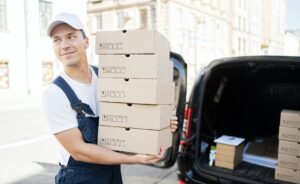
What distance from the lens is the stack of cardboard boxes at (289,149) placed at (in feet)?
Result: 10.1

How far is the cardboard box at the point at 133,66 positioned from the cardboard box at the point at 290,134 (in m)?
1.73

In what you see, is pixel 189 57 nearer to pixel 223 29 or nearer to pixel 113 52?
pixel 223 29

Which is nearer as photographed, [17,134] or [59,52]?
[59,52]

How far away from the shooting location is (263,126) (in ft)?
13.8

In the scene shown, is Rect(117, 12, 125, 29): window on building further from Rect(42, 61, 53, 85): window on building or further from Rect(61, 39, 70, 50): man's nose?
Rect(61, 39, 70, 50): man's nose

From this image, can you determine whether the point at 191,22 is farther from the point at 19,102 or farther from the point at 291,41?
the point at 291,41

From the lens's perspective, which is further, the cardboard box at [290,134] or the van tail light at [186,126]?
the cardboard box at [290,134]

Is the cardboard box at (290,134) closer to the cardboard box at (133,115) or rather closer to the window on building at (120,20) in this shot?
the cardboard box at (133,115)

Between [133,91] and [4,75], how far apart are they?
16.6 m

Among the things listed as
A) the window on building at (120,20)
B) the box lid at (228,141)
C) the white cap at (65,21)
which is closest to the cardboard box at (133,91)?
the white cap at (65,21)

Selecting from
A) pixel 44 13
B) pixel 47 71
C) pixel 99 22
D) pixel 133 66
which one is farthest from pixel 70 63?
pixel 99 22

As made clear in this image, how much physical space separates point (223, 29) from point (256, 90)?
41472 mm

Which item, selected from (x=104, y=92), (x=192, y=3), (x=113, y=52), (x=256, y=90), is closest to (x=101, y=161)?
(x=104, y=92)

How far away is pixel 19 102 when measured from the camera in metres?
14.8
